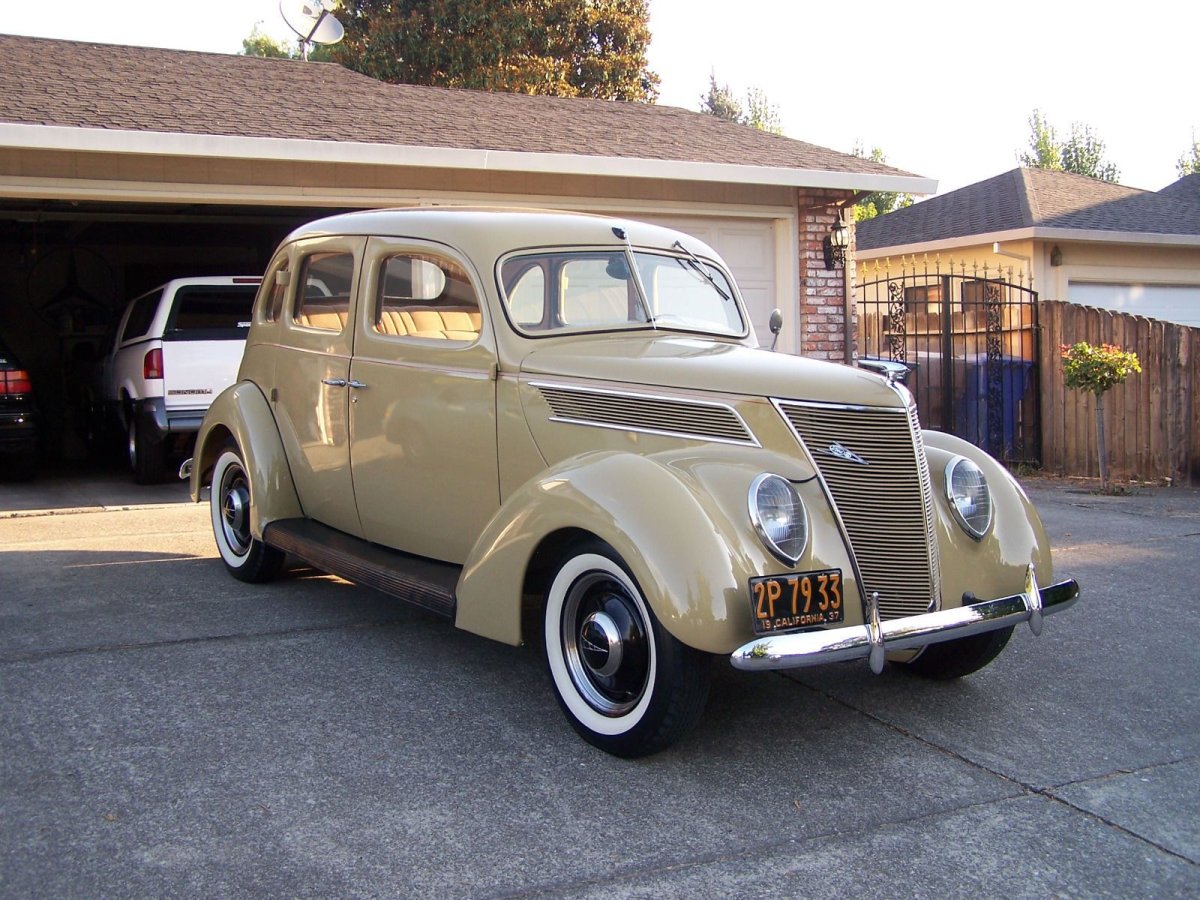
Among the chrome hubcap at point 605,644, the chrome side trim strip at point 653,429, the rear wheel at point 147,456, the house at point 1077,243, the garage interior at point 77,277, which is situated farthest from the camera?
the house at point 1077,243

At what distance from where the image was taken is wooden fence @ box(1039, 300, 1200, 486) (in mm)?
11383

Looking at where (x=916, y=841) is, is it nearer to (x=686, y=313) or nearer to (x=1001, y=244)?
(x=686, y=313)

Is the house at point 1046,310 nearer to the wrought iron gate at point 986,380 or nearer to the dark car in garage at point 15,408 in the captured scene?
the wrought iron gate at point 986,380

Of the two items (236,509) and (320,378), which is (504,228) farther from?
(236,509)

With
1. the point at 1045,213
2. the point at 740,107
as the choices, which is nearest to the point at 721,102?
the point at 740,107

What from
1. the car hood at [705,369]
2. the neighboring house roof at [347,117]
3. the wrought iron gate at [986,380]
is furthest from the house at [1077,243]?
the car hood at [705,369]

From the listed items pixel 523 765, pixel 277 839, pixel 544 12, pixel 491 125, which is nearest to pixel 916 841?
pixel 523 765

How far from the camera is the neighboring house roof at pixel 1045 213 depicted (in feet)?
52.1

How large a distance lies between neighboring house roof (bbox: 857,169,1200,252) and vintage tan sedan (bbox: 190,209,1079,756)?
477 inches

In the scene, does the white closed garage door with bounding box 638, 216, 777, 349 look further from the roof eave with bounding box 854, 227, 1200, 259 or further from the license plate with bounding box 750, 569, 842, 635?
the license plate with bounding box 750, 569, 842, 635

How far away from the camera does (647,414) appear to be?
13.2 feet

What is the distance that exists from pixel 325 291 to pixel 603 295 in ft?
5.28

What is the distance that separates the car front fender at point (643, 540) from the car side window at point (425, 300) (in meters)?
1.08

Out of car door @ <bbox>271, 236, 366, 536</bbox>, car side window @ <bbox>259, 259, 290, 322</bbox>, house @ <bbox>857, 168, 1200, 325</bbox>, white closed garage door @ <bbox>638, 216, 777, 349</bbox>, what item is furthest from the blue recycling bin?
car door @ <bbox>271, 236, 366, 536</bbox>
